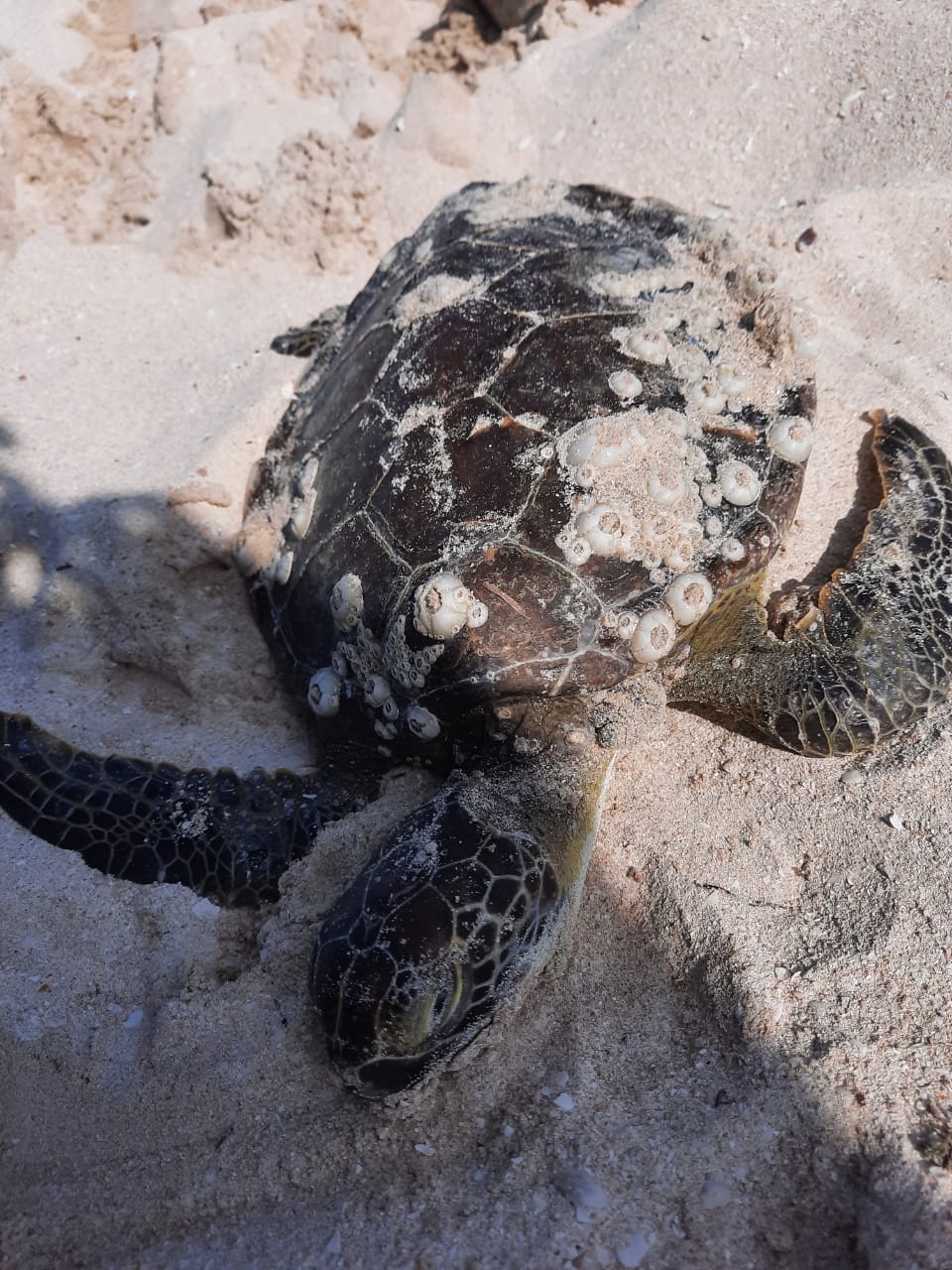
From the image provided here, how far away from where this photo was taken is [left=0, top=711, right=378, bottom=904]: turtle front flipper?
212cm

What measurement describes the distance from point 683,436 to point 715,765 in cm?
89

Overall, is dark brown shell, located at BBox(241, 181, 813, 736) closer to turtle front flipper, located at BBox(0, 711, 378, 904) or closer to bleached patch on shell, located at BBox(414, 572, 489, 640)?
bleached patch on shell, located at BBox(414, 572, 489, 640)

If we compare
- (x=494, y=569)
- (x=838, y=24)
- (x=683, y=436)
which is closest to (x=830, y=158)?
(x=838, y=24)

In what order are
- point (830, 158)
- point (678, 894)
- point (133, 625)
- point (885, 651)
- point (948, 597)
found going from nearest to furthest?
point (678, 894)
point (885, 651)
point (948, 597)
point (133, 625)
point (830, 158)

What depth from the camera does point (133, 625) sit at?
2668mm

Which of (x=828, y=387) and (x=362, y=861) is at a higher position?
(x=828, y=387)

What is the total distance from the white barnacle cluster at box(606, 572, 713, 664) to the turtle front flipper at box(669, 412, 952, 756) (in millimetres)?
97

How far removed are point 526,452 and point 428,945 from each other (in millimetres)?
1222

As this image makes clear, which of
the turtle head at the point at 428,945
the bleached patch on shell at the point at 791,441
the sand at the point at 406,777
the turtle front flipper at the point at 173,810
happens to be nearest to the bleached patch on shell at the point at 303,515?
the sand at the point at 406,777

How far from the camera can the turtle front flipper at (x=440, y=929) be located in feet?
5.30

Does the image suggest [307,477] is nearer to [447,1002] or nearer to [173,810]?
[173,810]

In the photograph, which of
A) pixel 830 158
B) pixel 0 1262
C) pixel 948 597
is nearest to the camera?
pixel 0 1262

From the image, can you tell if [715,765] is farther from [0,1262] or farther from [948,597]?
[0,1262]

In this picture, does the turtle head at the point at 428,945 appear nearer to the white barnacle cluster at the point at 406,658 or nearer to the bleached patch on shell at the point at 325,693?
the white barnacle cluster at the point at 406,658
